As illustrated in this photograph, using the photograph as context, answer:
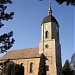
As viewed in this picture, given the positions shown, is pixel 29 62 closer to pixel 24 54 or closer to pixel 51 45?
pixel 24 54

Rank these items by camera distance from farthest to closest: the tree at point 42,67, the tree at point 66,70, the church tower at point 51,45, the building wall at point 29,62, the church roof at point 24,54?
1. the tree at point 66,70
2. the church roof at point 24,54
3. the building wall at point 29,62
4. the church tower at point 51,45
5. the tree at point 42,67

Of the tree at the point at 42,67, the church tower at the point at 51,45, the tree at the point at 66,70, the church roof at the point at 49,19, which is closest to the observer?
the tree at the point at 42,67

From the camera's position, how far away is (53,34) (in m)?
55.7

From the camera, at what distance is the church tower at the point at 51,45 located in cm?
5231

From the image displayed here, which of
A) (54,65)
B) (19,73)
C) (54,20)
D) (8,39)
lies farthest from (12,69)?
(54,20)

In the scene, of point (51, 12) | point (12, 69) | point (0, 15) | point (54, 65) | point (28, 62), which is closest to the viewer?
point (0, 15)

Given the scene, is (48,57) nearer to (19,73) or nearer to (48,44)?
(48,44)

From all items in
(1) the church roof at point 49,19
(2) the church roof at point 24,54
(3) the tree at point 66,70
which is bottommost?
(3) the tree at point 66,70

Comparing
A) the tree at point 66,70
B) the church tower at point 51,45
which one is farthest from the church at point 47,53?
the tree at point 66,70

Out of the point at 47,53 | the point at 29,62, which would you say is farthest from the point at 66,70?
the point at 29,62

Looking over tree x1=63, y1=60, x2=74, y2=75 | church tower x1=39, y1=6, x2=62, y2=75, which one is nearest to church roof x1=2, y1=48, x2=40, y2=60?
church tower x1=39, y1=6, x2=62, y2=75

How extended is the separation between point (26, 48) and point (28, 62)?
5943mm

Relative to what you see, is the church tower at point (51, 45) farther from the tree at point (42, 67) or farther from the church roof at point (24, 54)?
the tree at point (42, 67)

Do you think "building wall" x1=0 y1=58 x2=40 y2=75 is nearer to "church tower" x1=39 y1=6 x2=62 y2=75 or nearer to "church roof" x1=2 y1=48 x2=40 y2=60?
"church roof" x1=2 y1=48 x2=40 y2=60
